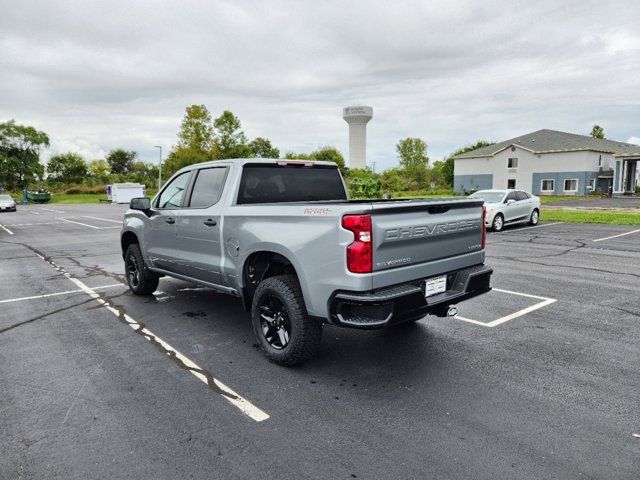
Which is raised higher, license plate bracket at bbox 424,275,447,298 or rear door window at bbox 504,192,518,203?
rear door window at bbox 504,192,518,203

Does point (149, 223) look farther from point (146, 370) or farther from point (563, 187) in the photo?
point (563, 187)

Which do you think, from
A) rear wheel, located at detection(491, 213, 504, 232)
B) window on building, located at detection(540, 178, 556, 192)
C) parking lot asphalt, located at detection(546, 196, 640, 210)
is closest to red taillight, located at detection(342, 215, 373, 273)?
rear wheel, located at detection(491, 213, 504, 232)

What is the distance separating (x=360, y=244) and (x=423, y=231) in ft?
2.40

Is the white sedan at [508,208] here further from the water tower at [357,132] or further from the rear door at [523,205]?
the water tower at [357,132]

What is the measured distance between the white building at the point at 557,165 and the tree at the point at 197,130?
30855 millimetres

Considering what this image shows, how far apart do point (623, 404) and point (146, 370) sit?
4098 millimetres

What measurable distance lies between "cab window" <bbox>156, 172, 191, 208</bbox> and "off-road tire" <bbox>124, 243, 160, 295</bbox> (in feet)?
3.29

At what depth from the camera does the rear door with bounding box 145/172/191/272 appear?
5.76 m

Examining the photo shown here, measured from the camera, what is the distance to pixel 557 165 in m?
46.6

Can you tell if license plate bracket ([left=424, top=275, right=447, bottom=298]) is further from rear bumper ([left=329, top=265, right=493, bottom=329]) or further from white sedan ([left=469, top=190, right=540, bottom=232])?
white sedan ([left=469, top=190, right=540, bottom=232])

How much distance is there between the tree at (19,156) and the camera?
68.9 m

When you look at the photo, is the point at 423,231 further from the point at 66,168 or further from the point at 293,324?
the point at 66,168

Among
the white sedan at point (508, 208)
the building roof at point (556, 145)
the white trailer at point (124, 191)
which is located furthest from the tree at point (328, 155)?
the white sedan at point (508, 208)

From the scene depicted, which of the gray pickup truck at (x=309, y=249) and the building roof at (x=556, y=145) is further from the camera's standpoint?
the building roof at (x=556, y=145)
